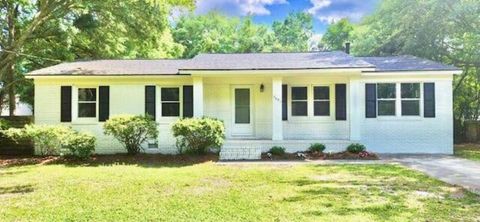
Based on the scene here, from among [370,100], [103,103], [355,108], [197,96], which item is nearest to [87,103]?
[103,103]

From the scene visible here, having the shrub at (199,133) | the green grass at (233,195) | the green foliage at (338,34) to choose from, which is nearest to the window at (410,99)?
the green grass at (233,195)

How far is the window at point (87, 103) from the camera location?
1461 centimetres

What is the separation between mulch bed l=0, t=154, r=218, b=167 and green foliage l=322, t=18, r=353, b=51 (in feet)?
101

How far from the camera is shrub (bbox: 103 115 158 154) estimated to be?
41.3ft

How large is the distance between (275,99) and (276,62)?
5.28 ft

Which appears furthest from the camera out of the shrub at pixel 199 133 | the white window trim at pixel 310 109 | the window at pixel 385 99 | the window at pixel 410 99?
the white window trim at pixel 310 109

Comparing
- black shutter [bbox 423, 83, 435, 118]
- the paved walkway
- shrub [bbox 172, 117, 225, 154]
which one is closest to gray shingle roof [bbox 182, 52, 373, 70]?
shrub [bbox 172, 117, 225, 154]

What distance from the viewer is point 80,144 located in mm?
12375

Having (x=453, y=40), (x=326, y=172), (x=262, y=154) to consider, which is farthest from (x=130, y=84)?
(x=453, y=40)

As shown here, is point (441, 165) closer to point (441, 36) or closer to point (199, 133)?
point (199, 133)

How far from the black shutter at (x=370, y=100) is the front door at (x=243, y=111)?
448cm

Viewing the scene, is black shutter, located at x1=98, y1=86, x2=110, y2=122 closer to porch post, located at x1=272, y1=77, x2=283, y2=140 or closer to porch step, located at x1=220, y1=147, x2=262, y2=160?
porch step, located at x1=220, y1=147, x2=262, y2=160

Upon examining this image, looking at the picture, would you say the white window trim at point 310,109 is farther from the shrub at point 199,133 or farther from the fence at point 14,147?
the fence at point 14,147

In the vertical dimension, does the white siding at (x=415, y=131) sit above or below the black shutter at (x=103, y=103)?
below
